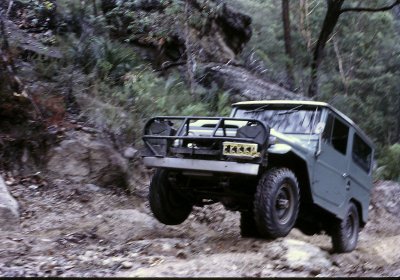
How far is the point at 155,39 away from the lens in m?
16.0

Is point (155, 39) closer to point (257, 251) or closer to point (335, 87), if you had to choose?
point (257, 251)

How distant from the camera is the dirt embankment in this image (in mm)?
5605

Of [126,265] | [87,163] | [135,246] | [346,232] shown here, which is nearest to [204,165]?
[135,246]

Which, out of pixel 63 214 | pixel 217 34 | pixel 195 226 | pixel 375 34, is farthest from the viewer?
pixel 375 34

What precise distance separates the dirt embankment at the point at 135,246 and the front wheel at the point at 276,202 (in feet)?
0.78

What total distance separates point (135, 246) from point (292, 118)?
3147 millimetres

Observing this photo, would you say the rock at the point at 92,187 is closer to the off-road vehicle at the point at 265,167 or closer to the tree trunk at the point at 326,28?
the off-road vehicle at the point at 265,167

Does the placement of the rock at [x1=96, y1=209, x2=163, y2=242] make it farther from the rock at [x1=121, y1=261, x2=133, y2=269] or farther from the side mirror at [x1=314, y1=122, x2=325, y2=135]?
the side mirror at [x1=314, y1=122, x2=325, y2=135]

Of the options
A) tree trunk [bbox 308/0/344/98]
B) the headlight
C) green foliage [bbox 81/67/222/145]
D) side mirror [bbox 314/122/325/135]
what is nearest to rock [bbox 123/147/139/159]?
green foliage [bbox 81/67/222/145]

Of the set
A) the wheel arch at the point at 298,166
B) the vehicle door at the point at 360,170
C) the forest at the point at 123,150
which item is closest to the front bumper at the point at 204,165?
the forest at the point at 123,150

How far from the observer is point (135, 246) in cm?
673

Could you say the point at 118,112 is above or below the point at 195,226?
above

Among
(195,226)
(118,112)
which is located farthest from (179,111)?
(195,226)

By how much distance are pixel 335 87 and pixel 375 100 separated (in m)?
2.69
